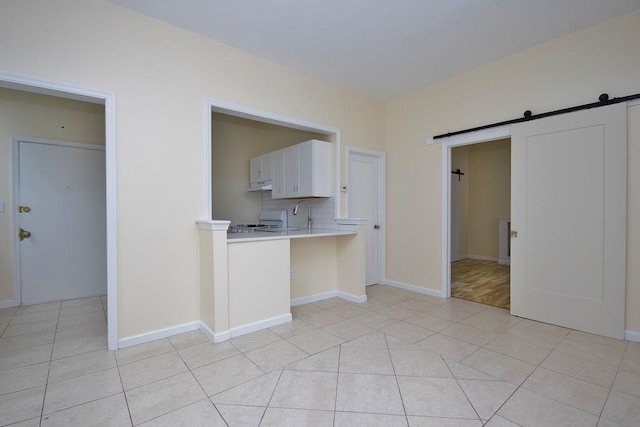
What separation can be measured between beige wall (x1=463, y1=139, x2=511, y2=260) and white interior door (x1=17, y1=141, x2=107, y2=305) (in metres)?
7.14

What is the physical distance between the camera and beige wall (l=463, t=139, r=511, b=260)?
6.51 meters

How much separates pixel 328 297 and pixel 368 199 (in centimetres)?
154

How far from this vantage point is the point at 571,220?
2.88 metres

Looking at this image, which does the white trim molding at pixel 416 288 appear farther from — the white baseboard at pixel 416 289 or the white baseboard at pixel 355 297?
the white baseboard at pixel 355 297

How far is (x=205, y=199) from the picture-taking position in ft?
9.64

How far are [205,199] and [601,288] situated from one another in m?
3.72

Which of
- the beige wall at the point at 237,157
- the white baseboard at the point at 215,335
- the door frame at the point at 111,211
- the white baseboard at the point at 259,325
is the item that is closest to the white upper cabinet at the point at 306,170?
the beige wall at the point at 237,157

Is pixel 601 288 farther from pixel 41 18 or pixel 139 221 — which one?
pixel 41 18

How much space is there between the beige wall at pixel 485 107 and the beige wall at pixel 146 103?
7.89 feet

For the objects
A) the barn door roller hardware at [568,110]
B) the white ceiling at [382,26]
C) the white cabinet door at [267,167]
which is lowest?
the white cabinet door at [267,167]

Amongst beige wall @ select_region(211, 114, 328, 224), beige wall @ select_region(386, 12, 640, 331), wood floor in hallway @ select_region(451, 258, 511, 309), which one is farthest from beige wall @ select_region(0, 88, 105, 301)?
wood floor in hallway @ select_region(451, 258, 511, 309)

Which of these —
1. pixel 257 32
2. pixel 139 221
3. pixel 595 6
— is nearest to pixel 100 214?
pixel 139 221

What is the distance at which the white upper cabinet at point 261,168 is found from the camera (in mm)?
4527

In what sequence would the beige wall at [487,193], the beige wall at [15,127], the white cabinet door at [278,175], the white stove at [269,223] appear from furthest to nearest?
the beige wall at [487,193]
the white stove at [269,223]
the white cabinet door at [278,175]
the beige wall at [15,127]
